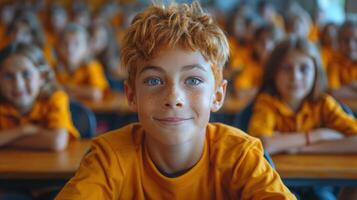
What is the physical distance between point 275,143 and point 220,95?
2.34 feet

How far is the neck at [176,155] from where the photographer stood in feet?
4.08

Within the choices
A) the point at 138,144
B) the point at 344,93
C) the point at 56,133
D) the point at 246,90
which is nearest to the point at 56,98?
the point at 56,133

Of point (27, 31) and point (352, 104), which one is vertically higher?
point (27, 31)

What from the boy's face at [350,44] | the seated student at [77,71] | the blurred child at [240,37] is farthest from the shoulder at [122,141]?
the blurred child at [240,37]

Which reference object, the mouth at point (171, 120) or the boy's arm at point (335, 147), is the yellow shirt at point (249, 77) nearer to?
the boy's arm at point (335, 147)

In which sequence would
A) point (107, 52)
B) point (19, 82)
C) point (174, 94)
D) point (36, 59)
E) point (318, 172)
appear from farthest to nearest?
Answer: point (107, 52), point (36, 59), point (19, 82), point (318, 172), point (174, 94)

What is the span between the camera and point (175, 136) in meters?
1.15

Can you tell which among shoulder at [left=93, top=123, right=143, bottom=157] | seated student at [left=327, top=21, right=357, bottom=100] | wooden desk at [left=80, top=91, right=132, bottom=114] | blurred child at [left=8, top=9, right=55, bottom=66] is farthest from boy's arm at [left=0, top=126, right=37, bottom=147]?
seated student at [left=327, top=21, right=357, bottom=100]

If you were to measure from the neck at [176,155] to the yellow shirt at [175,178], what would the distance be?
2 cm

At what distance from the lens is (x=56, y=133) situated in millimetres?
1970

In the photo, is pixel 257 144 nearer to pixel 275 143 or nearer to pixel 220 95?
pixel 220 95

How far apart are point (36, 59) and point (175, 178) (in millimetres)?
1167

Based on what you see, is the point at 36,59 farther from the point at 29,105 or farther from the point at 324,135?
the point at 324,135

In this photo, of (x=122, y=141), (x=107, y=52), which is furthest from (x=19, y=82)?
(x=107, y=52)
